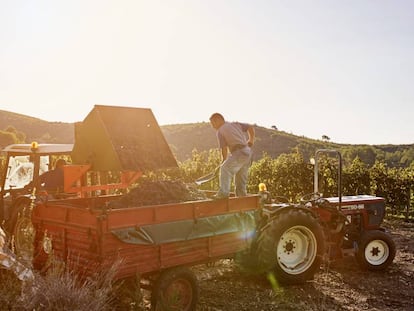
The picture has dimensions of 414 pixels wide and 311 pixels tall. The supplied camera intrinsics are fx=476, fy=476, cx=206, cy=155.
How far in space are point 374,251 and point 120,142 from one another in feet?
16.2

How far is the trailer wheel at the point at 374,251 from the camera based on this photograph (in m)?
8.48

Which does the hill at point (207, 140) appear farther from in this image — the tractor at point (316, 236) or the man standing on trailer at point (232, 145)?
the man standing on trailer at point (232, 145)

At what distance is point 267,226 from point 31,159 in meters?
4.96

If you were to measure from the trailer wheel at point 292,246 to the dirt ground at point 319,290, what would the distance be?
232 millimetres

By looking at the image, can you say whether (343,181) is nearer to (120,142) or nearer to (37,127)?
(120,142)

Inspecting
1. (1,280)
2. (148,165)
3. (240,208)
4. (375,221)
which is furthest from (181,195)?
→ (375,221)

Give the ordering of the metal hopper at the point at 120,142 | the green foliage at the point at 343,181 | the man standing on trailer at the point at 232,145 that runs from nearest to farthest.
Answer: the man standing on trailer at the point at 232,145, the metal hopper at the point at 120,142, the green foliage at the point at 343,181

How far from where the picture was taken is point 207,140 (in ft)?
210

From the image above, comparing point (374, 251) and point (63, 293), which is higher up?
point (63, 293)

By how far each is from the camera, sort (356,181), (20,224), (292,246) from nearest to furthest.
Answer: (292,246) < (20,224) < (356,181)

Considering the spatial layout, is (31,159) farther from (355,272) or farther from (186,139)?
(186,139)

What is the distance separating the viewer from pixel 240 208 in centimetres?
670

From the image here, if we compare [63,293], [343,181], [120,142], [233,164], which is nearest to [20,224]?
[120,142]

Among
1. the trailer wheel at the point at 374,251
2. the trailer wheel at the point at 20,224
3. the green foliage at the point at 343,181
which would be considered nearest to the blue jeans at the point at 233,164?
the trailer wheel at the point at 374,251
